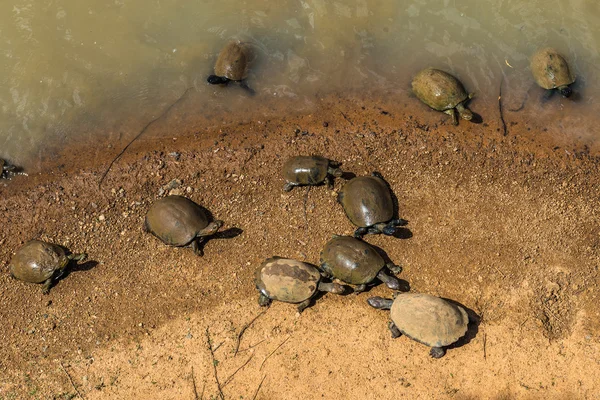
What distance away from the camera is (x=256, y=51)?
9.03 m

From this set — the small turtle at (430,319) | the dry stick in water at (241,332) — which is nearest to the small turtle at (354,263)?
the small turtle at (430,319)

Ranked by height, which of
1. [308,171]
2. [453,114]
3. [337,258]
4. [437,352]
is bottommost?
[437,352]

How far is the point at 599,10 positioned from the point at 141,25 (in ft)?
31.4

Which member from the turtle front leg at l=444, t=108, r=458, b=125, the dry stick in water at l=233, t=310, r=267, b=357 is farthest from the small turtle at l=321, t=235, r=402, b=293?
the turtle front leg at l=444, t=108, r=458, b=125

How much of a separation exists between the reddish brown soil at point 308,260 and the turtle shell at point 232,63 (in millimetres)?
774

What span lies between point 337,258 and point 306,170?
65.5 inches

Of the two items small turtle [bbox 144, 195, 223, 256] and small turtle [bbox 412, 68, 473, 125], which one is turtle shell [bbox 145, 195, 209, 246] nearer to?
small turtle [bbox 144, 195, 223, 256]

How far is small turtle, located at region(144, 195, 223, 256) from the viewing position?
24.6 ft

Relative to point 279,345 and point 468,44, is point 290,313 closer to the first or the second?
point 279,345

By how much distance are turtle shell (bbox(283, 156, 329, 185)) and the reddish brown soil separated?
1.21 feet

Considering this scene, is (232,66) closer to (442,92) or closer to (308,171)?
(308,171)

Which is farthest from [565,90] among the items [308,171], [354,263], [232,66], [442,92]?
[232,66]

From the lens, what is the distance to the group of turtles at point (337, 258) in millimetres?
7014

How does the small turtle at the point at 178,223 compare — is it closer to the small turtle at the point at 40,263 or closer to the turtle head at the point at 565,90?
the small turtle at the point at 40,263
